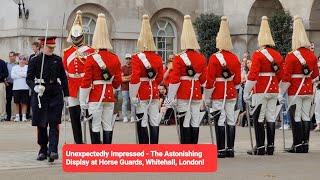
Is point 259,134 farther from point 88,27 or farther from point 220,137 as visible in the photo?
point 88,27

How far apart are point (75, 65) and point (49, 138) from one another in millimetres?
1396

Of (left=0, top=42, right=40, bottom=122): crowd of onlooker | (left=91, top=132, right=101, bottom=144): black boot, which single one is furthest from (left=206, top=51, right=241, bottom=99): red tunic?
(left=0, top=42, right=40, bottom=122): crowd of onlooker

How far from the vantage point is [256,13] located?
26.0 metres

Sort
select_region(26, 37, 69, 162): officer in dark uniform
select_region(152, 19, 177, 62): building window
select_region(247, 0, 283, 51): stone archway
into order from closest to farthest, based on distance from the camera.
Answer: select_region(26, 37, 69, 162): officer in dark uniform → select_region(247, 0, 283, 51): stone archway → select_region(152, 19, 177, 62): building window

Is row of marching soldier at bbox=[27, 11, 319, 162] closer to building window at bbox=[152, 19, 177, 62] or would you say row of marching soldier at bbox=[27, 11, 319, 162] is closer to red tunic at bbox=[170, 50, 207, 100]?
red tunic at bbox=[170, 50, 207, 100]

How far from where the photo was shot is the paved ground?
10285 millimetres

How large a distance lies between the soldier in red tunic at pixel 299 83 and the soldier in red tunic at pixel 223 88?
3.53 feet

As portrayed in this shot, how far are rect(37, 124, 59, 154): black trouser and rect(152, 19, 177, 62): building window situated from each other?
48.8 feet

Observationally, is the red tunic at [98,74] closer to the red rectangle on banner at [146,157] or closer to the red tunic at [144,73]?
the red tunic at [144,73]

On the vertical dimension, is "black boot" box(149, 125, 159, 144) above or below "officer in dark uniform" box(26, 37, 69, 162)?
below

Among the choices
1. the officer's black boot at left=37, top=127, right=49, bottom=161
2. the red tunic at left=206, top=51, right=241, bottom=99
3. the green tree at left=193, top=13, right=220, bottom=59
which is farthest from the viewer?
the green tree at left=193, top=13, right=220, bottom=59

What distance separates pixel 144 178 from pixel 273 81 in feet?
13.9

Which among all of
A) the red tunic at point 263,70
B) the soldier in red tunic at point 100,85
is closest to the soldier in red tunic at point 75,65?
the soldier in red tunic at point 100,85

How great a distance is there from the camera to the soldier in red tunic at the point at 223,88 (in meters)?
13.2
